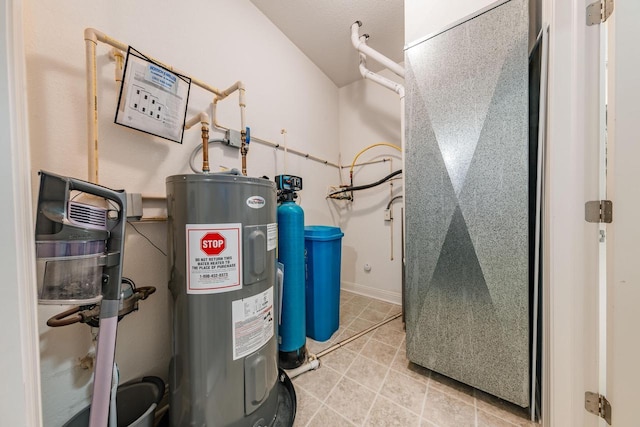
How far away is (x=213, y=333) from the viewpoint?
31.4 inches

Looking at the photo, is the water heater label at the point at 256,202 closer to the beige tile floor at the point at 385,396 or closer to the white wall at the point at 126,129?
the white wall at the point at 126,129

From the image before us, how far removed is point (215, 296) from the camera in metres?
0.79

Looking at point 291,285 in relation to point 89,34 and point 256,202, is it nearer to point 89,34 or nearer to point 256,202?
point 256,202

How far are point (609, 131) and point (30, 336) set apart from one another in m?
1.93

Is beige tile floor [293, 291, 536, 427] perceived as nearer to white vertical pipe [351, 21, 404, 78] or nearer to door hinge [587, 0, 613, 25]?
door hinge [587, 0, 613, 25]

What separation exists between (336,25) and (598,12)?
1740 mm

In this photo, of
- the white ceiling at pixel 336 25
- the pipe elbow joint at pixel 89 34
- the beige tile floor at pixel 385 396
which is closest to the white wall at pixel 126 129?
the pipe elbow joint at pixel 89 34

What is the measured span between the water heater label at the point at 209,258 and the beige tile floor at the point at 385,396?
2.81 ft

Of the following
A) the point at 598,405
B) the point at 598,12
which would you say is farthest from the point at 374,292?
the point at 598,12

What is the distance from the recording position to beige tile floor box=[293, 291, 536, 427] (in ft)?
3.34

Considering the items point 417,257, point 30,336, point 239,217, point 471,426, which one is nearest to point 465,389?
point 471,426

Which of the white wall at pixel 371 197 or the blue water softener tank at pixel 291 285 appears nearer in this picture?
the blue water softener tank at pixel 291 285

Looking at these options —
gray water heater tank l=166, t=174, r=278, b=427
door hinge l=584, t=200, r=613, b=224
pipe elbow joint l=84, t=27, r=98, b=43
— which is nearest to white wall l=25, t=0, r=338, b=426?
pipe elbow joint l=84, t=27, r=98, b=43

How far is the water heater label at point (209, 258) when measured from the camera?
0.77 metres
